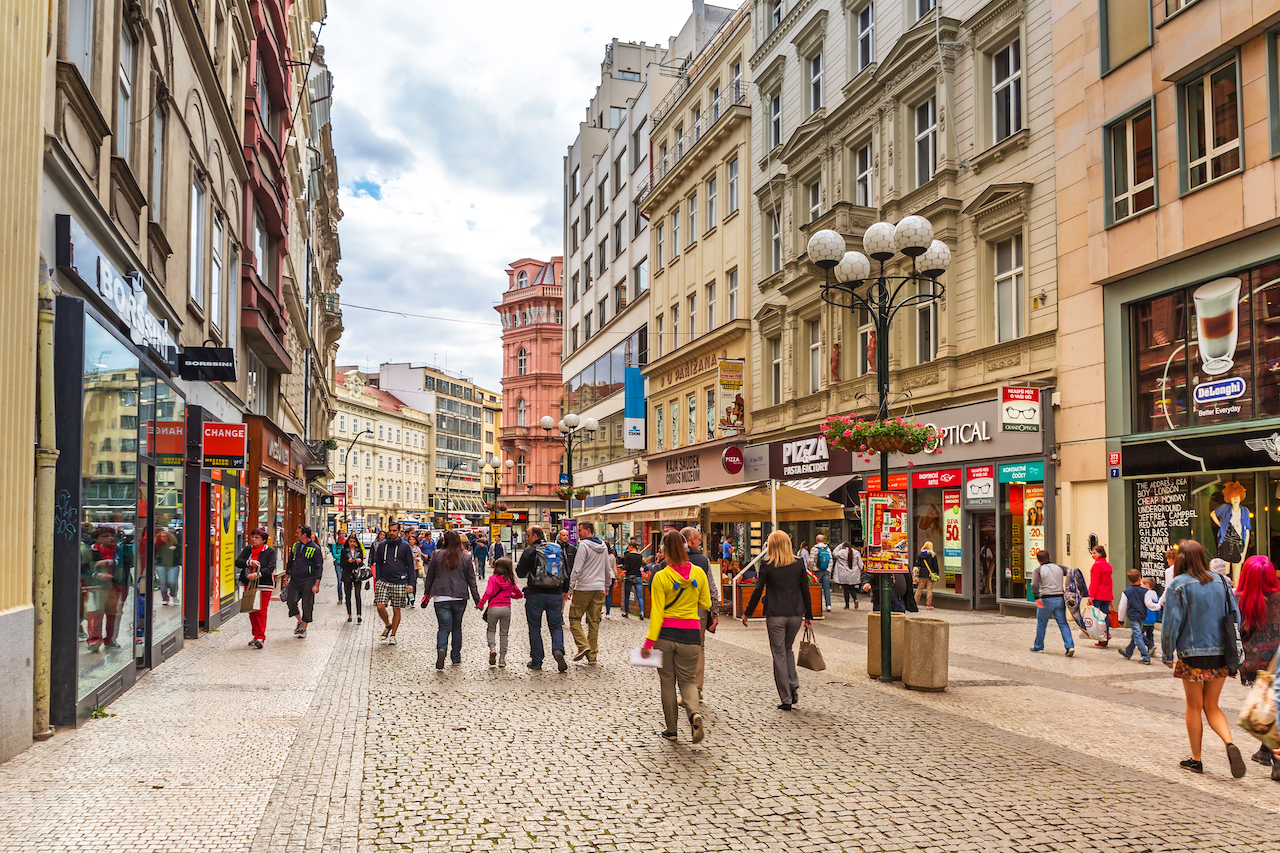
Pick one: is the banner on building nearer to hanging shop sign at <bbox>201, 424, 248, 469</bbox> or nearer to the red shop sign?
the red shop sign

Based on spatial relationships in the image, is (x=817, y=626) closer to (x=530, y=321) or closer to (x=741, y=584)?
(x=741, y=584)

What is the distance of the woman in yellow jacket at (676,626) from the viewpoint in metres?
8.84

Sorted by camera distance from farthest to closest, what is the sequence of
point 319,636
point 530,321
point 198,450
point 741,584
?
1. point 530,321
2. point 741,584
3. point 319,636
4. point 198,450

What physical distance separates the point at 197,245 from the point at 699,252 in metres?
25.1

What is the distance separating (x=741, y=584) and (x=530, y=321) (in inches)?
3040

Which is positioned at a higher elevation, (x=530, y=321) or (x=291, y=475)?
(x=530, y=321)

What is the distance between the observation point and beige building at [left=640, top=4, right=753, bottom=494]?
37094mm

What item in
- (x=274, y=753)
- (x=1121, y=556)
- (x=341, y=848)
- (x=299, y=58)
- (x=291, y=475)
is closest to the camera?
(x=341, y=848)

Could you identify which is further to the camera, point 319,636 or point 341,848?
point 319,636

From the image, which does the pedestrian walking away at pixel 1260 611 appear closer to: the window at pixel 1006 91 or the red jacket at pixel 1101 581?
the red jacket at pixel 1101 581

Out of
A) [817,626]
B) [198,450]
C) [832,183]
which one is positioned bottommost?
[817,626]

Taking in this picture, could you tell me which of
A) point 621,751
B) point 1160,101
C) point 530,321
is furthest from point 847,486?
point 530,321

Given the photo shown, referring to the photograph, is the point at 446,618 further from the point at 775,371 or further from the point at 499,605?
the point at 775,371

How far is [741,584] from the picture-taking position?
20.9m
